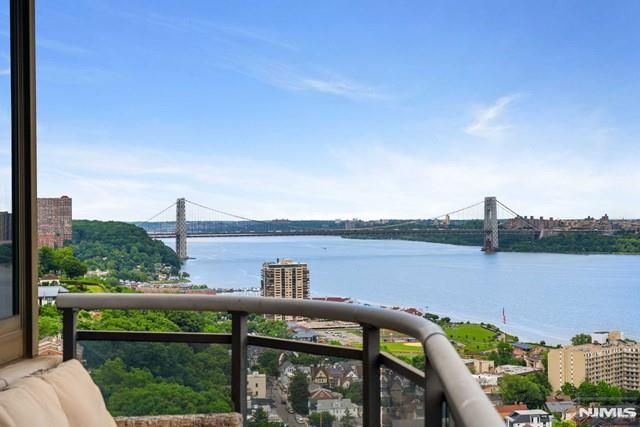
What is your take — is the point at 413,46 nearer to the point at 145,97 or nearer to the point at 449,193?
the point at 449,193

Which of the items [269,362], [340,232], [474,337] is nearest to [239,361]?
[269,362]

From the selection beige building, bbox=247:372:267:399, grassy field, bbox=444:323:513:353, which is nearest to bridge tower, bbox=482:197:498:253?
grassy field, bbox=444:323:513:353

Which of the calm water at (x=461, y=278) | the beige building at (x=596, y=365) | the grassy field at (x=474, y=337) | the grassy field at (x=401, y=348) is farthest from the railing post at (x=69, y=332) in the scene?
the calm water at (x=461, y=278)

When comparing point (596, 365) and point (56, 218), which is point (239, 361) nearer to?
point (596, 365)

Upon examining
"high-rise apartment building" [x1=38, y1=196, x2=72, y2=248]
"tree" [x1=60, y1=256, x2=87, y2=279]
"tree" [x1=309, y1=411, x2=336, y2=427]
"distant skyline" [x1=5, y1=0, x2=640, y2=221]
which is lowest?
"tree" [x1=309, y1=411, x2=336, y2=427]

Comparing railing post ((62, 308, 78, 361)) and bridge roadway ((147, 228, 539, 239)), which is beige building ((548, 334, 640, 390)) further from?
railing post ((62, 308, 78, 361))

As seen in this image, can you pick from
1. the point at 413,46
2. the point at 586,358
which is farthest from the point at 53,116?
the point at 586,358
